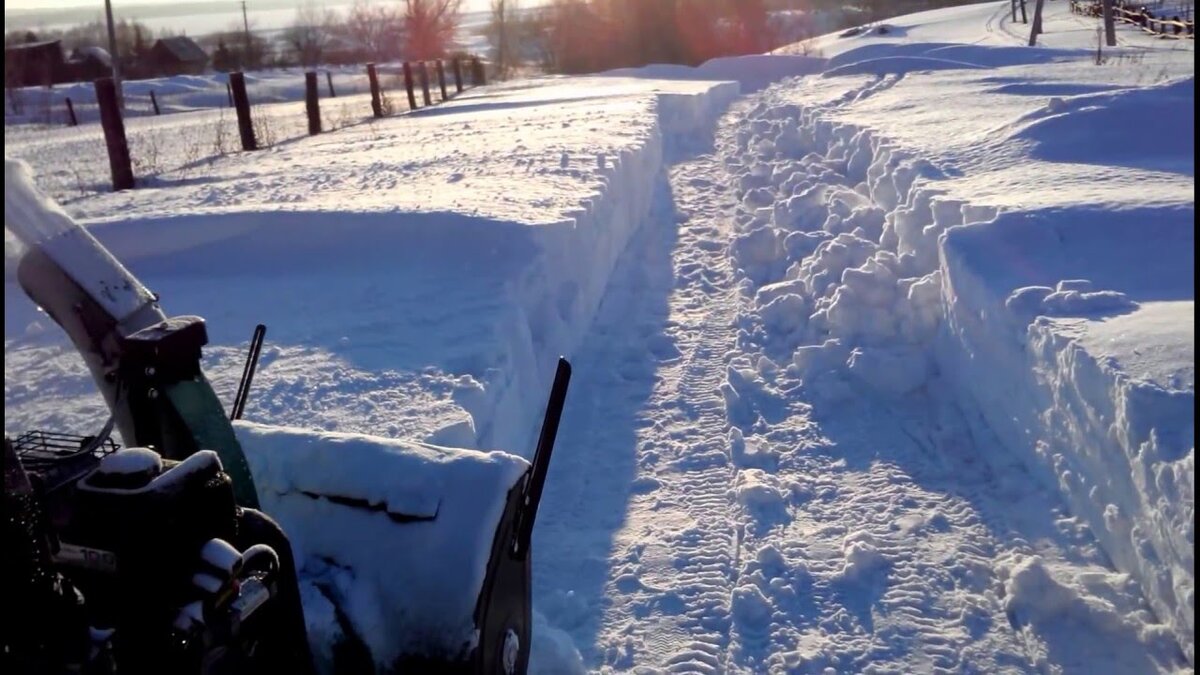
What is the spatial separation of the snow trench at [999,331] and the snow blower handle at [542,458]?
81.8 inches

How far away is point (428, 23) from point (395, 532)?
61190 millimetres

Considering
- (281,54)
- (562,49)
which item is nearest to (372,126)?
(562,49)

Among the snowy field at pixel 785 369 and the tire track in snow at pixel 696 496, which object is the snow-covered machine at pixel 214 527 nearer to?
the snowy field at pixel 785 369

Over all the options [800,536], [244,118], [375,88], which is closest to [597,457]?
[800,536]

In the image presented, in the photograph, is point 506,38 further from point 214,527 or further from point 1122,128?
point 214,527

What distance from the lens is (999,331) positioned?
5031mm

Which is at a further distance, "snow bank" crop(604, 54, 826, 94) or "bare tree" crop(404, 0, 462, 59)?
"bare tree" crop(404, 0, 462, 59)

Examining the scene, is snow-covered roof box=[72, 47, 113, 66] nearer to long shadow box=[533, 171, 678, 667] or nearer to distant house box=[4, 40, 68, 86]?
distant house box=[4, 40, 68, 86]

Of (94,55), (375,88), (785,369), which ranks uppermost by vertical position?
(94,55)

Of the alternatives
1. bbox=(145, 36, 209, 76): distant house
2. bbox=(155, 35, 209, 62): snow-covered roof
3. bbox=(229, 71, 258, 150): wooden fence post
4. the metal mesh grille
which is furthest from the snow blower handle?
bbox=(155, 35, 209, 62): snow-covered roof

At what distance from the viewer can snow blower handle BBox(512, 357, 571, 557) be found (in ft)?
7.60

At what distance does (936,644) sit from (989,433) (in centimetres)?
174

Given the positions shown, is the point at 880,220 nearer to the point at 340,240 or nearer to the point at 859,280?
the point at 859,280

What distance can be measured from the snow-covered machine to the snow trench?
2166 mm
